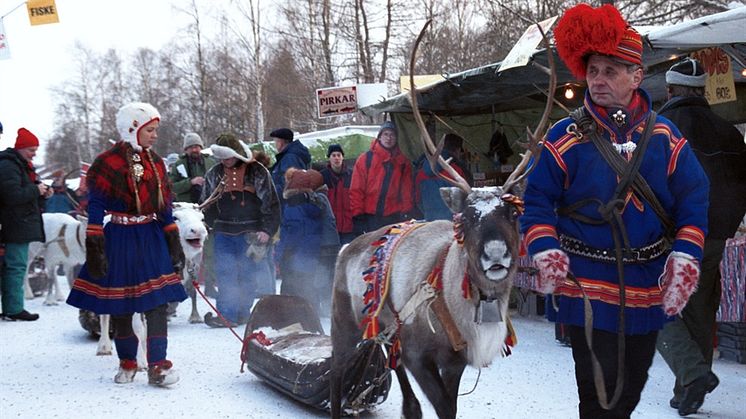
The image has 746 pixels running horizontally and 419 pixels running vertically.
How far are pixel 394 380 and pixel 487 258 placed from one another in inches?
119

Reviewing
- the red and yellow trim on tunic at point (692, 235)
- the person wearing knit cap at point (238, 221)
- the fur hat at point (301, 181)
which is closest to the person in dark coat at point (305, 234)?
the fur hat at point (301, 181)

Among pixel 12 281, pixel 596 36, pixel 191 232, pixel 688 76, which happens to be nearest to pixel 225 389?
pixel 191 232

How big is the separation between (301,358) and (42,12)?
9022 mm

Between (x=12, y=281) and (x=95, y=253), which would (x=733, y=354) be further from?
(x=12, y=281)

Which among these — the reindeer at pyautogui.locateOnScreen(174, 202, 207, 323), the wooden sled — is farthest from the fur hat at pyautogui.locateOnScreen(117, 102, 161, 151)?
the reindeer at pyautogui.locateOnScreen(174, 202, 207, 323)

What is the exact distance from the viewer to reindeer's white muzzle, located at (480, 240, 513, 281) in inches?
142

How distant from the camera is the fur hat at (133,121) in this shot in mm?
6320

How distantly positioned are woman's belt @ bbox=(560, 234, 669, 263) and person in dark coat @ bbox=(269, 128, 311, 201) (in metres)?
6.91

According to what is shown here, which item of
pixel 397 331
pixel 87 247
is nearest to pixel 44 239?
pixel 87 247

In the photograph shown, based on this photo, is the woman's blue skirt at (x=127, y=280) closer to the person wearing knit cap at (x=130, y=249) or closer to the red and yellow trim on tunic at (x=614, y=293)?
the person wearing knit cap at (x=130, y=249)

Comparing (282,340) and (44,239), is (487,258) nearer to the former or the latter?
(282,340)

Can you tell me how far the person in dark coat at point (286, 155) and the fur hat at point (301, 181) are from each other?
52cm

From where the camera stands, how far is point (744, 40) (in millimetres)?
5359

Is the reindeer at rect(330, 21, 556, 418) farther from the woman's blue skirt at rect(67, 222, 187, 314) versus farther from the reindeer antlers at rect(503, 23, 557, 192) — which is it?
the woman's blue skirt at rect(67, 222, 187, 314)
